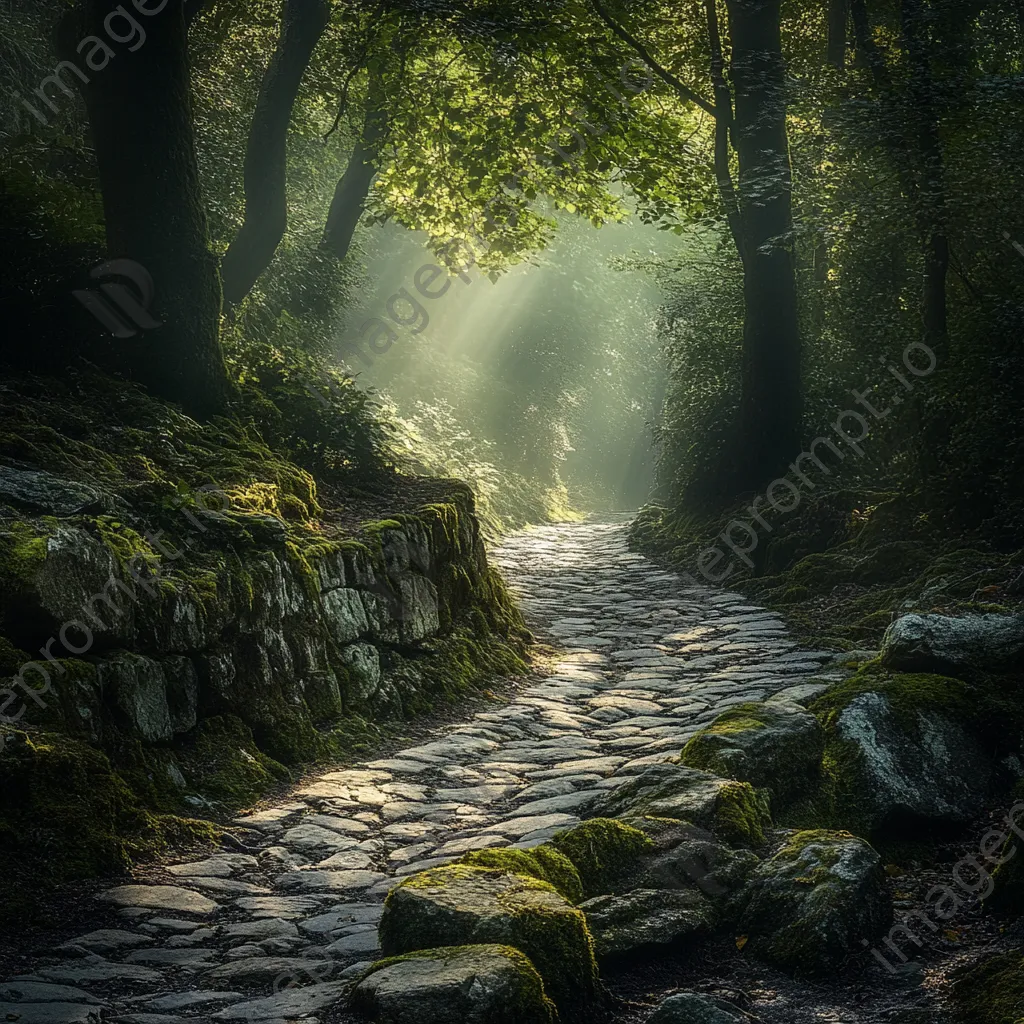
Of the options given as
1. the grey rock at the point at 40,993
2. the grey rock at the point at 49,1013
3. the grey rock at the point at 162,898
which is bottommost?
the grey rock at the point at 162,898

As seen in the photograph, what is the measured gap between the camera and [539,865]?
4.74 metres

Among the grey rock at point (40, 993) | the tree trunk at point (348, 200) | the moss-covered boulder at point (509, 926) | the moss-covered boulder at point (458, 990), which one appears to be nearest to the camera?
the moss-covered boulder at point (458, 990)

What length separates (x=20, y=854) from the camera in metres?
4.98

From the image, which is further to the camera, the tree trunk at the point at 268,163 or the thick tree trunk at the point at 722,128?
the thick tree trunk at the point at 722,128

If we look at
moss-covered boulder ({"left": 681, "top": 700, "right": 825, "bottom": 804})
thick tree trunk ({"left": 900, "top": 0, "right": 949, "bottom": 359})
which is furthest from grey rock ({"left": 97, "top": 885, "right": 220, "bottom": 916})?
thick tree trunk ({"left": 900, "top": 0, "right": 949, "bottom": 359})

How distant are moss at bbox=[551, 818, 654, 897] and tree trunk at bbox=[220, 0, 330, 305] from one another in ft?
37.5

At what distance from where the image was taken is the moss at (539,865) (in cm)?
468

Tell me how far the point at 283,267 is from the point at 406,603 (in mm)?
12449

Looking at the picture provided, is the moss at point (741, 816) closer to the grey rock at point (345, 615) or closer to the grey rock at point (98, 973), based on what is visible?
the grey rock at point (98, 973)

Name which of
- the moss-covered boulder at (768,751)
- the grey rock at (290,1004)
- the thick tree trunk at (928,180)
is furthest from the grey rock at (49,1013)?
the thick tree trunk at (928,180)

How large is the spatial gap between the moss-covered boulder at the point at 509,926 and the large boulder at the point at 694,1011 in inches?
12.2

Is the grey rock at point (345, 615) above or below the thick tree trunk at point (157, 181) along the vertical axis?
below

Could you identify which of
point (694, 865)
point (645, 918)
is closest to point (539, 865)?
point (645, 918)

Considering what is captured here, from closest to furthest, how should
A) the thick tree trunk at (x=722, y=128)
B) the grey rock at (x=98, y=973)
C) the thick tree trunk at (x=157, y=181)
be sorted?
1. the grey rock at (x=98, y=973)
2. the thick tree trunk at (x=157, y=181)
3. the thick tree trunk at (x=722, y=128)
